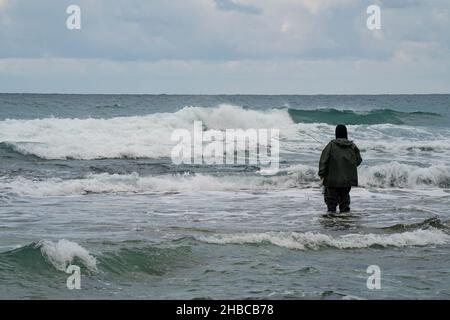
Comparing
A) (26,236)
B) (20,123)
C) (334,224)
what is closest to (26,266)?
(26,236)

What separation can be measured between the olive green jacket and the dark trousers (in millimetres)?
338

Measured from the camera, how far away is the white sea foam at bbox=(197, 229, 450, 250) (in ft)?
33.4

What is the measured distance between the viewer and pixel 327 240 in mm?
10344

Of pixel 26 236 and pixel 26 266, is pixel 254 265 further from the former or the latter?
pixel 26 236

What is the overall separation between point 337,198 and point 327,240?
279cm

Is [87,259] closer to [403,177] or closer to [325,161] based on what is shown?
[325,161]

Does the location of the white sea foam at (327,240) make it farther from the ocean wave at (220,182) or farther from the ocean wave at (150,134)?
the ocean wave at (150,134)

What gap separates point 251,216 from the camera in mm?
13312

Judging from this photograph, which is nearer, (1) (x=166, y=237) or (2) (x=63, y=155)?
(1) (x=166, y=237)

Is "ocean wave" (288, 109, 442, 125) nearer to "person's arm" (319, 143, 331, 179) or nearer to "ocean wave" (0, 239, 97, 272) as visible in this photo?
"person's arm" (319, 143, 331, 179)

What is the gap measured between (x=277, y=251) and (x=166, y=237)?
5.95 feet

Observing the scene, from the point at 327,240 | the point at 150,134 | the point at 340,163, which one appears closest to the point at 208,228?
the point at 327,240

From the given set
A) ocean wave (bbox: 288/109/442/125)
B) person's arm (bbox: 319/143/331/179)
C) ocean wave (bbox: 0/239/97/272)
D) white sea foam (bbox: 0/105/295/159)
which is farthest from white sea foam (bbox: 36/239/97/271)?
ocean wave (bbox: 288/109/442/125)

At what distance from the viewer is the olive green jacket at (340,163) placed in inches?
494
